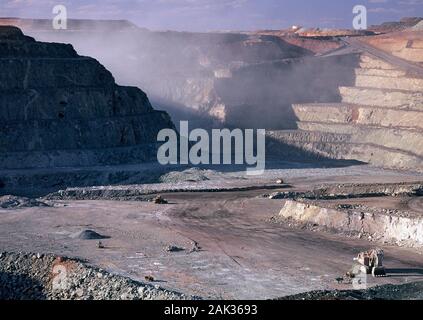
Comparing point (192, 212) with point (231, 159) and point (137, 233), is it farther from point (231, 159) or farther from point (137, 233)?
point (231, 159)

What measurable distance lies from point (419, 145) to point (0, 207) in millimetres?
41666

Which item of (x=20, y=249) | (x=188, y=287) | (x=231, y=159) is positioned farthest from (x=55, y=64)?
(x=188, y=287)

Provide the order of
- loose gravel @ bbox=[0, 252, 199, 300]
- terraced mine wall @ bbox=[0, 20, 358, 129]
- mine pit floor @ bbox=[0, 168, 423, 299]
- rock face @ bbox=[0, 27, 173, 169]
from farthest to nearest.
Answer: terraced mine wall @ bbox=[0, 20, 358, 129] → rock face @ bbox=[0, 27, 173, 169] → mine pit floor @ bbox=[0, 168, 423, 299] → loose gravel @ bbox=[0, 252, 199, 300]

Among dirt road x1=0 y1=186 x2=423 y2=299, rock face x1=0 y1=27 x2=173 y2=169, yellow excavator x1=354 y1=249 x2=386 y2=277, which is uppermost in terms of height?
rock face x1=0 y1=27 x2=173 y2=169

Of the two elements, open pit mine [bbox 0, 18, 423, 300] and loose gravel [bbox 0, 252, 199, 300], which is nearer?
loose gravel [bbox 0, 252, 199, 300]

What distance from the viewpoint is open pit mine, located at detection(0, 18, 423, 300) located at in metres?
35.0

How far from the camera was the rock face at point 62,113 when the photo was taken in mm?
70625

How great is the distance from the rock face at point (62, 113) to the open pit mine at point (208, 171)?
12cm

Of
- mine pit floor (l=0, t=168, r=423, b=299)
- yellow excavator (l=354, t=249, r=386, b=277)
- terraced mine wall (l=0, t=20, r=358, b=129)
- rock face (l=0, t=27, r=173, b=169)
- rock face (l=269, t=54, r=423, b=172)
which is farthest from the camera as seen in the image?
terraced mine wall (l=0, t=20, r=358, b=129)

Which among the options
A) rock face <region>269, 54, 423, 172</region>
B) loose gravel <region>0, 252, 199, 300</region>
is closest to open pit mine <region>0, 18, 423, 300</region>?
loose gravel <region>0, 252, 199, 300</region>

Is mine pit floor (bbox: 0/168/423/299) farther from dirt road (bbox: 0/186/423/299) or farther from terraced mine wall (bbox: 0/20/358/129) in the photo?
terraced mine wall (bbox: 0/20/358/129)

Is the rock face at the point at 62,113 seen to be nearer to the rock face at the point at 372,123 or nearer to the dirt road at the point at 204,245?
the dirt road at the point at 204,245

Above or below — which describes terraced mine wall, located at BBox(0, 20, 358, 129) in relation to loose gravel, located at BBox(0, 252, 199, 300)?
above

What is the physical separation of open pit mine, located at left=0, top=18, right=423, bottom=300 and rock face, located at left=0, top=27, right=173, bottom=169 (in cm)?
12
